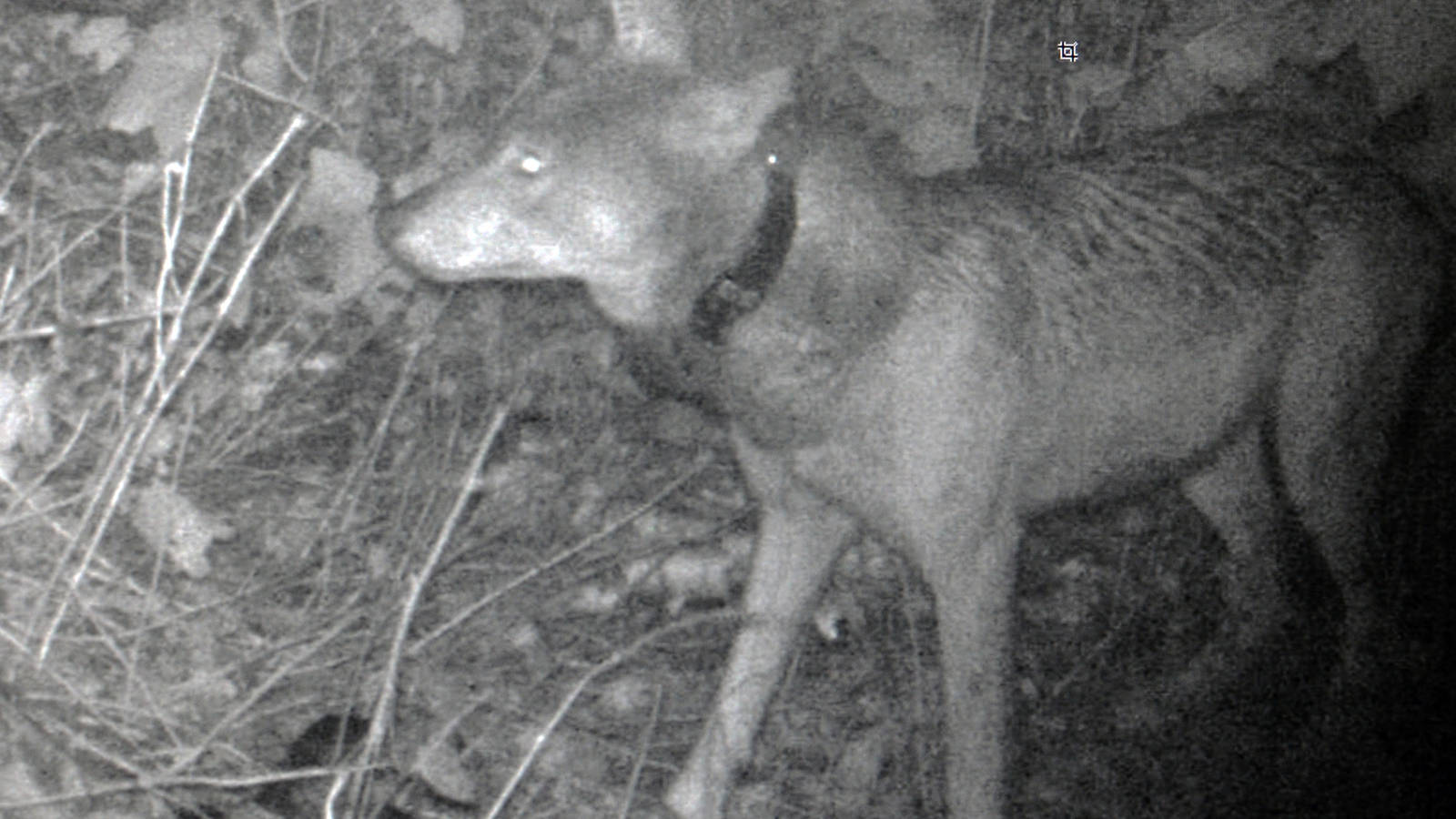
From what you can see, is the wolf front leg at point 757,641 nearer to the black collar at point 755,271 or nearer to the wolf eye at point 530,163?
the black collar at point 755,271

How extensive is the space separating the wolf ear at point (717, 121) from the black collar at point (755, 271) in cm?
5

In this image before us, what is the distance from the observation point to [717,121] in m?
1.47

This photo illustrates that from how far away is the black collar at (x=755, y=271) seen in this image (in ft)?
4.87

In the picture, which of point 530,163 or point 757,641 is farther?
point 757,641

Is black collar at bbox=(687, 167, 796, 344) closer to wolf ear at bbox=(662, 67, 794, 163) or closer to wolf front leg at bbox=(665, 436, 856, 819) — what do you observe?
wolf ear at bbox=(662, 67, 794, 163)

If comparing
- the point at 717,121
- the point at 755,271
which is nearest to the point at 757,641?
the point at 755,271

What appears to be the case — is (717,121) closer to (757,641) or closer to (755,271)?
(755,271)

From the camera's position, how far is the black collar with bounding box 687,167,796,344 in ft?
4.87

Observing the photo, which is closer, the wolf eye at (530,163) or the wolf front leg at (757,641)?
the wolf eye at (530,163)

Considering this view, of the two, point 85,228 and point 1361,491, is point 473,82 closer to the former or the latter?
point 85,228

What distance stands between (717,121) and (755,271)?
5.9 inches

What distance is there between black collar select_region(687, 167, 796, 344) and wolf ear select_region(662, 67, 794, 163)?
0.16 ft

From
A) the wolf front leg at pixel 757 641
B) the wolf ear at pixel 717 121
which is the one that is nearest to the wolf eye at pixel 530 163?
the wolf ear at pixel 717 121

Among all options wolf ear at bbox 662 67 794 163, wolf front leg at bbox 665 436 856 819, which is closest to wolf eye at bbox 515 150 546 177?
wolf ear at bbox 662 67 794 163
